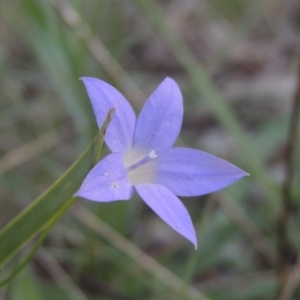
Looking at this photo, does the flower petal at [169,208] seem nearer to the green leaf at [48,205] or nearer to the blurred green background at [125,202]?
the green leaf at [48,205]

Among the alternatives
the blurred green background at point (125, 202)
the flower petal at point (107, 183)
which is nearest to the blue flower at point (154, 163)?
the flower petal at point (107, 183)

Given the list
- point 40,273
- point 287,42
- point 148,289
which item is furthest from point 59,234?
point 287,42

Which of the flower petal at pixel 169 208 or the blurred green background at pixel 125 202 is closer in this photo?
the flower petal at pixel 169 208

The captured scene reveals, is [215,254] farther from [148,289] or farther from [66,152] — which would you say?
[66,152]

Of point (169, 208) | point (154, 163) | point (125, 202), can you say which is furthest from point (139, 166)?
point (125, 202)

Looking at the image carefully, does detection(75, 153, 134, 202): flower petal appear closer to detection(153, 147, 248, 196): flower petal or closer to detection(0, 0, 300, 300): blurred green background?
detection(153, 147, 248, 196): flower petal

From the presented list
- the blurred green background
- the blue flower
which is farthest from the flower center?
the blurred green background
